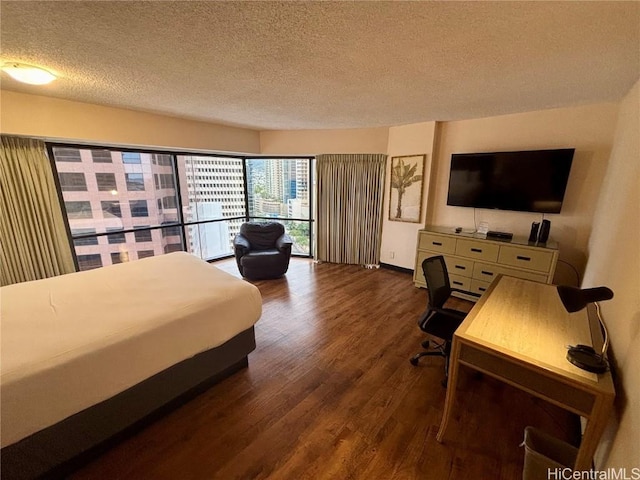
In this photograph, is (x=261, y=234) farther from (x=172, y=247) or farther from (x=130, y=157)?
(x=130, y=157)

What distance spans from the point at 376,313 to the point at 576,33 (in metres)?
2.80

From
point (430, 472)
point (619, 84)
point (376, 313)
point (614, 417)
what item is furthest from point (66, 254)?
point (619, 84)

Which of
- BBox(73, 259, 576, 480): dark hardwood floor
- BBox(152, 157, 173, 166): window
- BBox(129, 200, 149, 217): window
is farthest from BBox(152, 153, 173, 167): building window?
BBox(73, 259, 576, 480): dark hardwood floor

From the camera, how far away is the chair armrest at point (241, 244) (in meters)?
4.18

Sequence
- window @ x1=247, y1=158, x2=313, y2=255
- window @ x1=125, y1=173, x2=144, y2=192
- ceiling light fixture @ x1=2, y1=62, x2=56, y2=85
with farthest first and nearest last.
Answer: window @ x1=247, y1=158, x2=313, y2=255, window @ x1=125, y1=173, x2=144, y2=192, ceiling light fixture @ x1=2, y1=62, x2=56, y2=85

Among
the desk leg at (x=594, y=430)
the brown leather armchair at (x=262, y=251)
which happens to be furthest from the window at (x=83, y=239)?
the desk leg at (x=594, y=430)

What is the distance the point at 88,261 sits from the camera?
371cm

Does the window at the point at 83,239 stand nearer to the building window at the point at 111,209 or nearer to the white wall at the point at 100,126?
the building window at the point at 111,209

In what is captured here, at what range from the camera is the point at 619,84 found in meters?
2.19

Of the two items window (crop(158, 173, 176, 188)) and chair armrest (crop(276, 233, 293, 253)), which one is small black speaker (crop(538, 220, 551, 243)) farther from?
window (crop(158, 173, 176, 188))

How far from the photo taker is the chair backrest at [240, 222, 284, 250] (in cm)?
461

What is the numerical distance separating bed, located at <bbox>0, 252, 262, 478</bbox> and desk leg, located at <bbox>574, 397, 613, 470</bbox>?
2015 millimetres

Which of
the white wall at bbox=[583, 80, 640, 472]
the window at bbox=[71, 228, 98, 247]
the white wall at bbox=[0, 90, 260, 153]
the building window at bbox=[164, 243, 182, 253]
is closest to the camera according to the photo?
the white wall at bbox=[583, 80, 640, 472]

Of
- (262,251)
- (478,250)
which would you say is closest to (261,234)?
(262,251)
